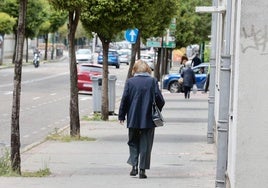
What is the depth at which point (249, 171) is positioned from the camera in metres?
8.36

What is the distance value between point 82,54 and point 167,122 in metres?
54.4

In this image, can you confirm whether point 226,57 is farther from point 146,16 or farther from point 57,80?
point 57,80

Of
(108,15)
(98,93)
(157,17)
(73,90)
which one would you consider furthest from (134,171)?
(157,17)

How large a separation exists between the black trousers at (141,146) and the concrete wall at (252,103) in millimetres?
3791

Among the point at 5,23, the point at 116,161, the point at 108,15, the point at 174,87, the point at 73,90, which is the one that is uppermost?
the point at 5,23

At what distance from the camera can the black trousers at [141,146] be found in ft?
39.7

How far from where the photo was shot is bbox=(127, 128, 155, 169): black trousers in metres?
12.1

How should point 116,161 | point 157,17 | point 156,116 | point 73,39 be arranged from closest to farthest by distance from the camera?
point 156,116
point 116,161
point 73,39
point 157,17

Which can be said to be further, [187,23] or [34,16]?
[34,16]

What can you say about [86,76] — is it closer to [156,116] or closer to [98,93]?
[98,93]

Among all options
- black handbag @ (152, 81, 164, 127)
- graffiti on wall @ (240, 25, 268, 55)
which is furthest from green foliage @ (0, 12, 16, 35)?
graffiti on wall @ (240, 25, 268, 55)

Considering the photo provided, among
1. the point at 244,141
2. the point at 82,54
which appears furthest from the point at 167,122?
the point at 82,54

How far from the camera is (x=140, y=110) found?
12.1 m

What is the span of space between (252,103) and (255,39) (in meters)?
0.67
